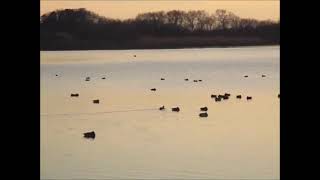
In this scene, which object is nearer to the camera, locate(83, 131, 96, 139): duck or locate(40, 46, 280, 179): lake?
locate(40, 46, 280, 179): lake

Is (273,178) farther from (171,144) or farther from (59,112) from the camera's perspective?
(59,112)

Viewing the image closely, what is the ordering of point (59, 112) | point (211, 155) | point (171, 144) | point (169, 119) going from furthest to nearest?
point (59, 112)
point (169, 119)
point (171, 144)
point (211, 155)

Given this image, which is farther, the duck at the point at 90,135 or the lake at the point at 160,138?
the duck at the point at 90,135
